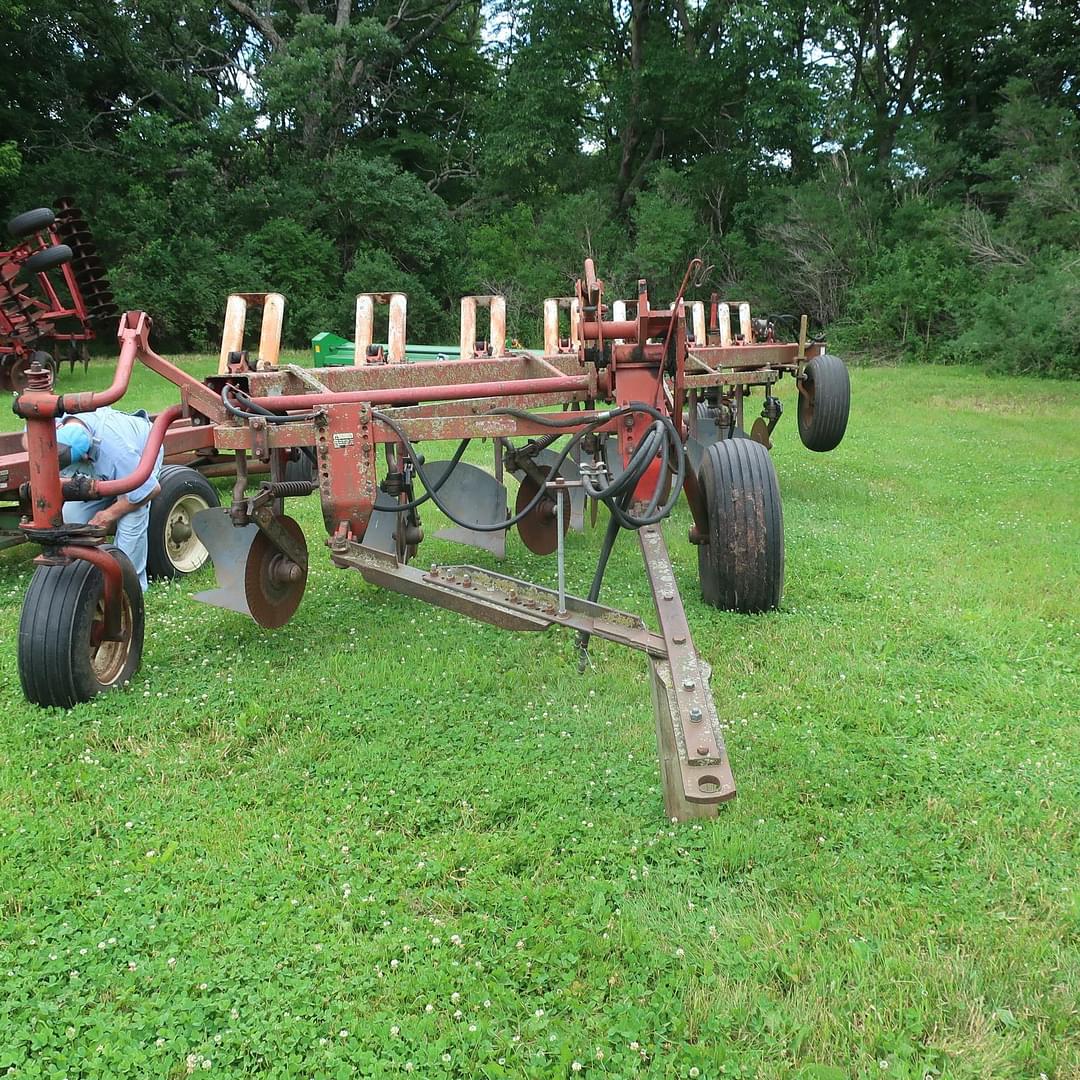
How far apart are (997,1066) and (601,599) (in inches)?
135

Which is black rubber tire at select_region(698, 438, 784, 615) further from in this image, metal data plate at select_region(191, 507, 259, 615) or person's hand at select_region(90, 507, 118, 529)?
person's hand at select_region(90, 507, 118, 529)

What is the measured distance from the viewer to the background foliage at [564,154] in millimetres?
23828

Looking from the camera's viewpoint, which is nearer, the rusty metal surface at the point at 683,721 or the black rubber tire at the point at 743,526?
the rusty metal surface at the point at 683,721

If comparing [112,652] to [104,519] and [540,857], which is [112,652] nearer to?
[104,519]

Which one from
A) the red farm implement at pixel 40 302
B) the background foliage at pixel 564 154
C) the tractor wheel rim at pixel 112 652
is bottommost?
the tractor wheel rim at pixel 112 652

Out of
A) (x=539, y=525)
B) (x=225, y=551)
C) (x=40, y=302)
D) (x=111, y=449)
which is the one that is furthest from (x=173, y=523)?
(x=40, y=302)

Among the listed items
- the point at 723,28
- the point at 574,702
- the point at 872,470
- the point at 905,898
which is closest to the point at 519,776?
the point at 574,702

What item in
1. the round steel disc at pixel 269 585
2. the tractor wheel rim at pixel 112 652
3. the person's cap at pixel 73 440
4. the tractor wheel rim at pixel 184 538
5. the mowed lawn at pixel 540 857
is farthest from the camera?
the tractor wheel rim at pixel 184 538

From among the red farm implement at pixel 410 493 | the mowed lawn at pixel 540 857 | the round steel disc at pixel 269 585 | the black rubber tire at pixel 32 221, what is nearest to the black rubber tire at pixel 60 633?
the red farm implement at pixel 410 493

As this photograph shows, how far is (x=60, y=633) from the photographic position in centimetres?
373

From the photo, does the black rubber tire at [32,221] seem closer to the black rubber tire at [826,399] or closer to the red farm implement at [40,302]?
the red farm implement at [40,302]

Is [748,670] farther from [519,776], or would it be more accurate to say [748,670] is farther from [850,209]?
[850,209]

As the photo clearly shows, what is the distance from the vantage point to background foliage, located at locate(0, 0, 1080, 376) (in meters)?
23.8

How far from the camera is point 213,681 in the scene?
4.22 m
